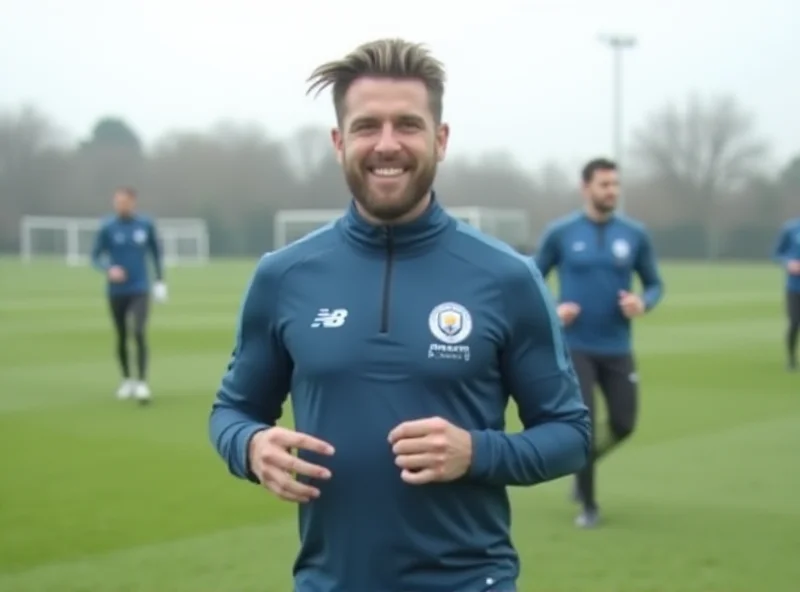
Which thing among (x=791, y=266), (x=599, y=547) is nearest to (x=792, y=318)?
(x=791, y=266)

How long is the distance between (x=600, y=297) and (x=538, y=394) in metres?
5.75

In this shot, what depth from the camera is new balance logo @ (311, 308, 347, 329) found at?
3.19m

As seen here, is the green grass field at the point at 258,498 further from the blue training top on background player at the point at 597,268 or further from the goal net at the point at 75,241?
the goal net at the point at 75,241

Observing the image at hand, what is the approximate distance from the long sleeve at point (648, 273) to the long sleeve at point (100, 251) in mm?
7695

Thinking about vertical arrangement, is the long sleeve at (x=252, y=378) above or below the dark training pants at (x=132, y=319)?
above

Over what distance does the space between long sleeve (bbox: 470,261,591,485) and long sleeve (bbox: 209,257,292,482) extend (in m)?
0.60

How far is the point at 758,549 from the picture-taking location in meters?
7.77

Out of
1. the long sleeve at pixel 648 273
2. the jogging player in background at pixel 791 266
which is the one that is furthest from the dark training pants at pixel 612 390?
the jogging player in background at pixel 791 266

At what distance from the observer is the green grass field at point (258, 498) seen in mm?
7215

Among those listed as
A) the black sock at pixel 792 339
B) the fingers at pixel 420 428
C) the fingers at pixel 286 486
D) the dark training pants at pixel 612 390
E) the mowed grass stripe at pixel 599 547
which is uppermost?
the fingers at pixel 420 428

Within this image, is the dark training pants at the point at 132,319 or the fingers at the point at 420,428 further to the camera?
the dark training pants at the point at 132,319

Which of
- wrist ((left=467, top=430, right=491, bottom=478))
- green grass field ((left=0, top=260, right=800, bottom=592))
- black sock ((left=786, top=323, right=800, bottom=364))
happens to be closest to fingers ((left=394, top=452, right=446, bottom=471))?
wrist ((left=467, top=430, right=491, bottom=478))

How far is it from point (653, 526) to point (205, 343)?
1499cm

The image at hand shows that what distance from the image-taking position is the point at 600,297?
8898 millimetres
